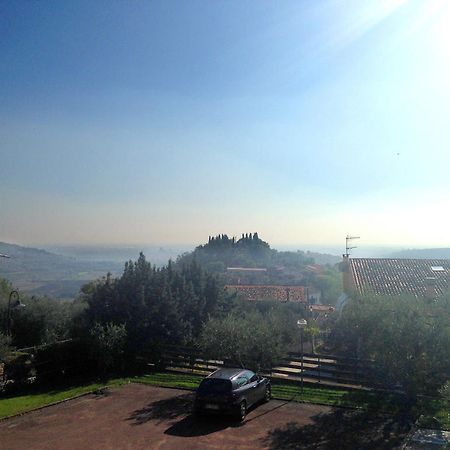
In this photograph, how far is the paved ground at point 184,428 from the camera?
31.3 ft

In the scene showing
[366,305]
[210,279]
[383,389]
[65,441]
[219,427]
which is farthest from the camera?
[210,279]

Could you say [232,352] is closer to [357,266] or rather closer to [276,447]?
[276,447]

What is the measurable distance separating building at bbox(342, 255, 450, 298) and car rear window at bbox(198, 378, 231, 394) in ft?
42.8

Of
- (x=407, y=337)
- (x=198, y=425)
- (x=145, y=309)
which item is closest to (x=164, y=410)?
(x=198, y=425)

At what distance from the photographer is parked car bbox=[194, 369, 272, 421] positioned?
1091 centimetres

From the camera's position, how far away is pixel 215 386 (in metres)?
11.2

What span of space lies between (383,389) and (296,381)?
3096 millimetres

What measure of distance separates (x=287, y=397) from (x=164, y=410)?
385 cm

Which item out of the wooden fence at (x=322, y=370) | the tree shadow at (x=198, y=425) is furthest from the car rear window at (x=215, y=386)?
the wooden fence at (x=322, y=370)

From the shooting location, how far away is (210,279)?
25328 millimetres

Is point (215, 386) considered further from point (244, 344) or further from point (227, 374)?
point (244, 344)

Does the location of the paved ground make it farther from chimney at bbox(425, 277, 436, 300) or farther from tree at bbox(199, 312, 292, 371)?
chimney at bbox(425, 277, 436, 300)

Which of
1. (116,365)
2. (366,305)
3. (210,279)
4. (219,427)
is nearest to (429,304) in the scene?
(366,305)

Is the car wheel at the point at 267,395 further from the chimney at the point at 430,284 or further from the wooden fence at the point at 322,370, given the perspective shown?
the chimney at the point at 430,284
